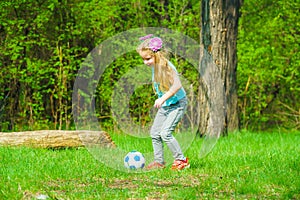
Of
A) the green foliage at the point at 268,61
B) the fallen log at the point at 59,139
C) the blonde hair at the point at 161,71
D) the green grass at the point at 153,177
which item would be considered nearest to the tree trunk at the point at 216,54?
the green grass at the point at 153,177

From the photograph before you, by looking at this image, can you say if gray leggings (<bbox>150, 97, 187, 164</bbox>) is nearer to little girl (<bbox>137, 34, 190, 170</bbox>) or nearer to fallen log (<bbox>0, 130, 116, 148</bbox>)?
little girl (<bbox>137, 34, 190, 170</bbox>)

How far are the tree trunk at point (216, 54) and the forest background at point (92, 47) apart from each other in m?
1.59

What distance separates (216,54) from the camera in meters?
10.5

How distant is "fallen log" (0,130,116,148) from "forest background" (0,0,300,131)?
2.98 m

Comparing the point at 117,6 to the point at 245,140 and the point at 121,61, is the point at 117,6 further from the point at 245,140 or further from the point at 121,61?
the point at 245,140

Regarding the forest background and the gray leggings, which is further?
the forest background

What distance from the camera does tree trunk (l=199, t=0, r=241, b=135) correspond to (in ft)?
34.4

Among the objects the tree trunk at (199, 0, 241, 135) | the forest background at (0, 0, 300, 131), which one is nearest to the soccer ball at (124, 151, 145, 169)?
the tree trunk at (199, 0, 241, 135)

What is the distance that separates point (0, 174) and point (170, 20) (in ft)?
27.5

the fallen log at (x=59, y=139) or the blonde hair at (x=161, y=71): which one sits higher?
the blonde hair at (x=161, y=71)

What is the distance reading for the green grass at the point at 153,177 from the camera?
5.18 m

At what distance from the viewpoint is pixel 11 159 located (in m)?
7.36

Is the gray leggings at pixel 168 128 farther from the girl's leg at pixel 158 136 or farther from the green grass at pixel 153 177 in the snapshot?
the green grass at pixel 153 177

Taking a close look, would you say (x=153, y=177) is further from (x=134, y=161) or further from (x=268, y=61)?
(x=268, y=61)
